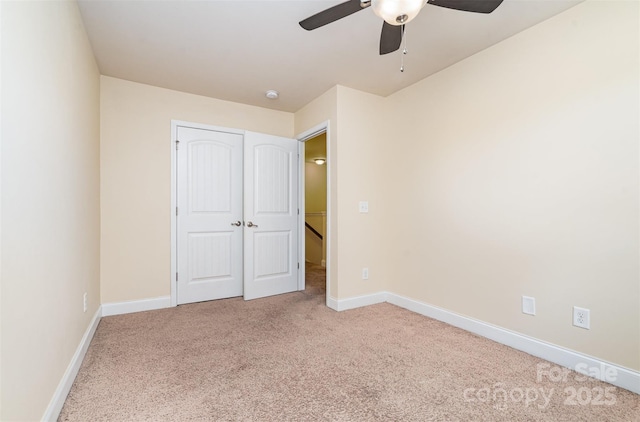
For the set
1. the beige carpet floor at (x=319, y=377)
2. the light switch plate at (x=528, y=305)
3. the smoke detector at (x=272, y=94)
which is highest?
the smoke detector at (x=272, y=94)

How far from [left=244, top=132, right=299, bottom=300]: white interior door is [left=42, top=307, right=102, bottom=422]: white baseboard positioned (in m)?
1.53

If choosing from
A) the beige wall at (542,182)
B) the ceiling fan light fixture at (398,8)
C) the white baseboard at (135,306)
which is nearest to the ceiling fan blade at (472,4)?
the ceiling fan light fixture at (398,8)

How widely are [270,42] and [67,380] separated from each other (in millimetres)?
2573

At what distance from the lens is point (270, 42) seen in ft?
7.59

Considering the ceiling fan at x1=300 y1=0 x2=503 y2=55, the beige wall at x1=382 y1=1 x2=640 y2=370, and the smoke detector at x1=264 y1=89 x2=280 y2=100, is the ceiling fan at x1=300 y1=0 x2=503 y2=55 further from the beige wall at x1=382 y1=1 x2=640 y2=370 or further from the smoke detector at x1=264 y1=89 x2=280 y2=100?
the smoke detector at x1=264 y1=89 x2=280 y2=100

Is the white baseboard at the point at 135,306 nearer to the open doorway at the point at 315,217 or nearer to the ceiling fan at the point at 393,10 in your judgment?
the open doorway at the point at 315,217

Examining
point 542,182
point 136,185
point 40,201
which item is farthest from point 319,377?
point 136,185

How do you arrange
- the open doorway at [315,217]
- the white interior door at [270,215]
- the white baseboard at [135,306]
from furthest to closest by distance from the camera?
the open doorway at [315,217] < the white interior door at [270,215] < the white baseboard at [135,306]

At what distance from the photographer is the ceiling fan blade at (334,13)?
146 centimetres

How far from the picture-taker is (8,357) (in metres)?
1.00

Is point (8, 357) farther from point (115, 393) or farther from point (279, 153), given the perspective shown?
point (279, 153)

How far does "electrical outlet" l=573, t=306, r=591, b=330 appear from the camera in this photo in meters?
1.86

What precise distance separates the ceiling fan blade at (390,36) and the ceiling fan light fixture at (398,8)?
0.21 metres

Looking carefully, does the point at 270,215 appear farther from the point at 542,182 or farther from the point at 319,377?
the point at 542,182
